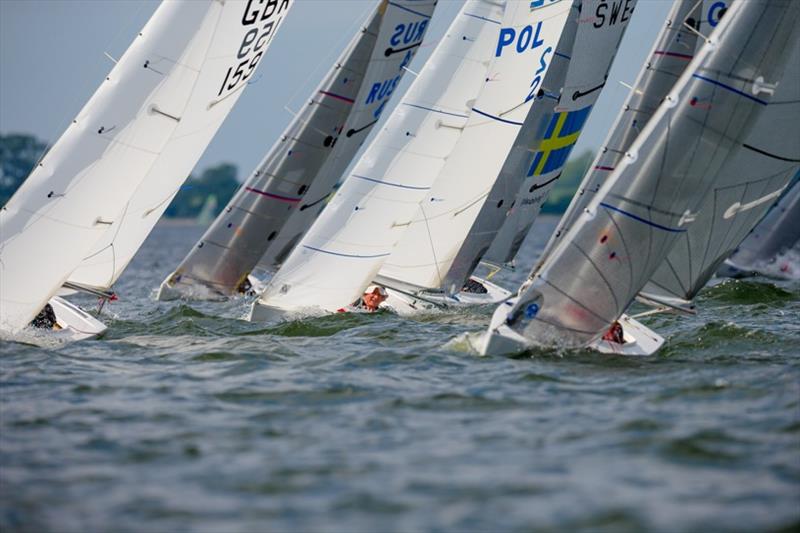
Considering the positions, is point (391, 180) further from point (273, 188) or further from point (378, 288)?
point (273, 188)

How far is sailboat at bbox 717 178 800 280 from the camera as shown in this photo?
23500mm

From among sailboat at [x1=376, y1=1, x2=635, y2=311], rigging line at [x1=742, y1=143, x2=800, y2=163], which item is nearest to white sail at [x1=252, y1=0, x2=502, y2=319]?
sailboat at [x1=376, y1=1, x2=635, y2=311]

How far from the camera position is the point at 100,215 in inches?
416

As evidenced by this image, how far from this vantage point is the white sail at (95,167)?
1018 centimetres

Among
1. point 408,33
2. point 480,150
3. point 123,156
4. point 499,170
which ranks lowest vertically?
point 123,156

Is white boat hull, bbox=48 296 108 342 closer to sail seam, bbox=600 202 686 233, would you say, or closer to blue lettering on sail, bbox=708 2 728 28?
sail seam, bbox=600 202 686 233

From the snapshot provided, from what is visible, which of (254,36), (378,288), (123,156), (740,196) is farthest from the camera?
(378,288)

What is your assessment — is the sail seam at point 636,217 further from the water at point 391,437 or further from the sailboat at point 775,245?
the sailboat at point 775,245

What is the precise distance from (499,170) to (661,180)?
5729 millimetres

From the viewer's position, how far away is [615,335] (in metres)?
10.6

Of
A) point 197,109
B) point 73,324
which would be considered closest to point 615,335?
point 197,109

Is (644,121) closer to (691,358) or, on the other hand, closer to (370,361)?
(691,358)

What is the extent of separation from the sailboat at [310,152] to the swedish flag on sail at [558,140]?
2517 mm

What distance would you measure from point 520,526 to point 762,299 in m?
12.5
